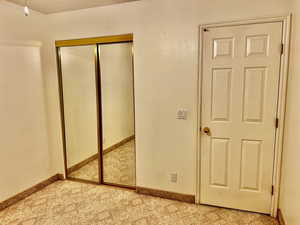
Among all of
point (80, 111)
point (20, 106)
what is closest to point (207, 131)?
point (80, 111)

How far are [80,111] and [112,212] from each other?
1.63 m

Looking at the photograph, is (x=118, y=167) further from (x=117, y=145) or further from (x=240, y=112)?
(x=240, y=112)

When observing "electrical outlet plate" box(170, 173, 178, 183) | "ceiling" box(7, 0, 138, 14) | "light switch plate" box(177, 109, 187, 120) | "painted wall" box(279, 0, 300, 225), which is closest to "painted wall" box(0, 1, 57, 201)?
"ceiling" box(7, 0, 138, 14)

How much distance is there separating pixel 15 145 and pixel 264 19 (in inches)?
134

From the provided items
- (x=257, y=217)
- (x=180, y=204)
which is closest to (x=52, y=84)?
(x=180, y=204)

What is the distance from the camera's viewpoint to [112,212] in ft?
8.53

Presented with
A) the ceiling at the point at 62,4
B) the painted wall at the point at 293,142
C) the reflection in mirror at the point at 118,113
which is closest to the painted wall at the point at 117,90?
the reflection in mirror at the point at 118,113

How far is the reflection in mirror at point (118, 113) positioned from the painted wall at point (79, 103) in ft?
0.61

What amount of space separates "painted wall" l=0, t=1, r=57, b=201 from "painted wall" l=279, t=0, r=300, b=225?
3247 millimetres

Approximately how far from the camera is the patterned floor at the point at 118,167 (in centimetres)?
311

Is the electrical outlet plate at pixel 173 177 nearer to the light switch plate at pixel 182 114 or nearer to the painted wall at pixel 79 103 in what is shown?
the light switch plate at pixel 182 114

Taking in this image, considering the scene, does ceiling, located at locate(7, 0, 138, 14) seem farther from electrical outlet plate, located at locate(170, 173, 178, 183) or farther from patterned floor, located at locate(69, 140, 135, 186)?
electrical outlet plate, located at locate(170, 173, 178, 183)

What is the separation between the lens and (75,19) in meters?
3.05

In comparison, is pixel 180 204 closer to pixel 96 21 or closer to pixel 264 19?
pixel 264 19
